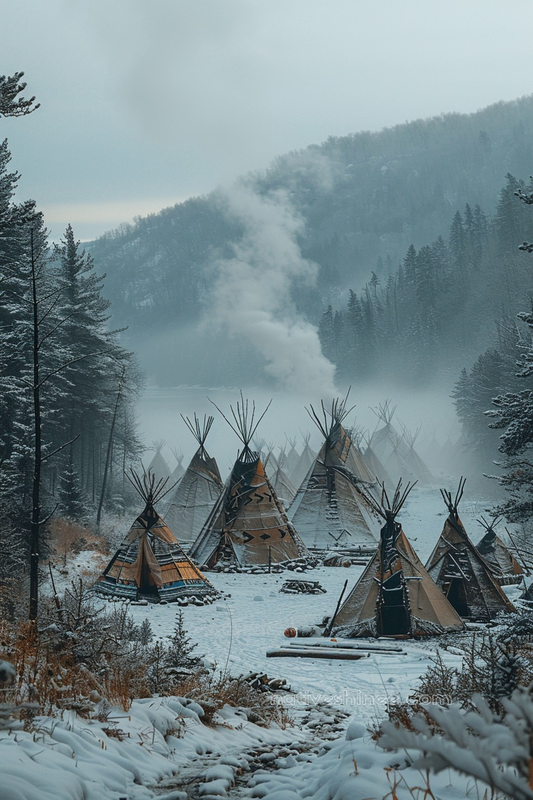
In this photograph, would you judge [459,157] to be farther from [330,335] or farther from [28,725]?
[28,725]


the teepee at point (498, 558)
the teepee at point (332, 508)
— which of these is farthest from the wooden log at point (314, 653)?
the teepee at point (332, 508)

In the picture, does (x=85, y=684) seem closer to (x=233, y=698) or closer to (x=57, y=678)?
(x=57, y=678)

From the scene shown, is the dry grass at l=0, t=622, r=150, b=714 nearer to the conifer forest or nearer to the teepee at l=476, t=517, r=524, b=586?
the conifer forest

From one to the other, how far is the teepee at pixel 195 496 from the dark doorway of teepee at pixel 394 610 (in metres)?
12.8

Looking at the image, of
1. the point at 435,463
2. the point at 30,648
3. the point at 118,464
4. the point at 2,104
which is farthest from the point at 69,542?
Result: the point at 435,463

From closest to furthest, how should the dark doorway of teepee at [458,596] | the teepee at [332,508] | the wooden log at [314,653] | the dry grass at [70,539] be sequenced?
the wooden log at [314,653]
the dark doorway of teepee at [458,596]
the dry grass at [70,539]
the teepee at [332,508]

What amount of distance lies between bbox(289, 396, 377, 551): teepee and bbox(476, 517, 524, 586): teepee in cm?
460

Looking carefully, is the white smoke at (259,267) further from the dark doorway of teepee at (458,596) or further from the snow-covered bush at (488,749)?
the snow-covered bush at (488,749)

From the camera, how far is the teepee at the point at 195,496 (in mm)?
23656

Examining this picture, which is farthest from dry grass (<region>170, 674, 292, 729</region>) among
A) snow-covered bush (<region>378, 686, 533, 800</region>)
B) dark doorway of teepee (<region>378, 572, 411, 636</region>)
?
dark doorway of teepee (<region>378, 572, 411, 636</region>)

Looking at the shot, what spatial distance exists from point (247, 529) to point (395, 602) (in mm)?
8077

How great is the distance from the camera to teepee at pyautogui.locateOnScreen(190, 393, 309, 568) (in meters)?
18.6

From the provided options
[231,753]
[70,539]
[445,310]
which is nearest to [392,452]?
[70,539]

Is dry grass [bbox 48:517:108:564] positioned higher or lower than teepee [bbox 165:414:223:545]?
lower
